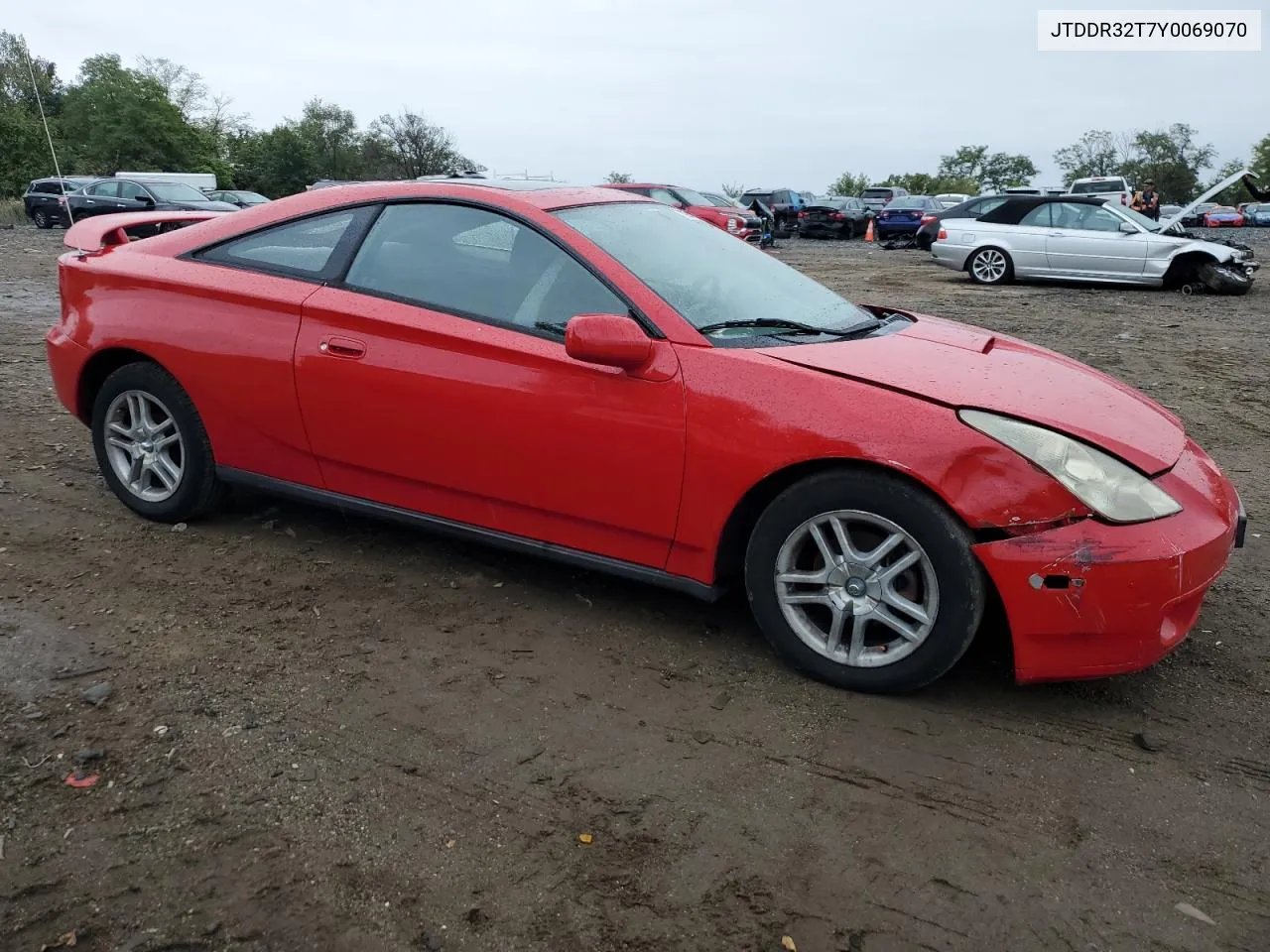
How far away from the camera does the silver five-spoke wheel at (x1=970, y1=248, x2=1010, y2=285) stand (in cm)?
1559

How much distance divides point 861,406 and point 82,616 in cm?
267

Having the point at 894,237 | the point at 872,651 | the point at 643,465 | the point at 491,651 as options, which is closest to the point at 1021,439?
the point at 872,651

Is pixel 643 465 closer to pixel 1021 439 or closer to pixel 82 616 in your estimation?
pixel 1021 439

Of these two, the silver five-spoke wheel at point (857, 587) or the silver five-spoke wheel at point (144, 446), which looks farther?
the silver five-spoke wheel at point (144, 446)

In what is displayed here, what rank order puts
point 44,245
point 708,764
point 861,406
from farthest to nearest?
point 44,245, point 861,406, point 708,764

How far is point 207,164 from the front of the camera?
180 feet

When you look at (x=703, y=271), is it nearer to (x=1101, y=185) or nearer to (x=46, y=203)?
(x=46, y=203)

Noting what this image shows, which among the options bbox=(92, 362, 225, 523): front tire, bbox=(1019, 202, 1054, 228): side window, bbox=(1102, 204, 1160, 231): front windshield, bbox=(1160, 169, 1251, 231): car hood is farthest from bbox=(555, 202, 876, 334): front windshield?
bbox=(1019, 202, 1054, 228): side window

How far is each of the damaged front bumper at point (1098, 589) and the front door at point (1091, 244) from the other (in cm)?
1302

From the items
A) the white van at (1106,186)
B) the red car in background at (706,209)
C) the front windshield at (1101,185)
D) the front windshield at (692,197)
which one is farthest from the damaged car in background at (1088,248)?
the front windshield at (1101,185)

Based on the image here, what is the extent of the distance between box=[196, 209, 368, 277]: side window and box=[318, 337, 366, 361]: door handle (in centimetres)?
31

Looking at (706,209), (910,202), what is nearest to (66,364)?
(706,209)

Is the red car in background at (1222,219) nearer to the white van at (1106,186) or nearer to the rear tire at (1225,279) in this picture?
the white van at (1106,186)

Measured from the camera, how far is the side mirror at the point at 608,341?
119 inches
